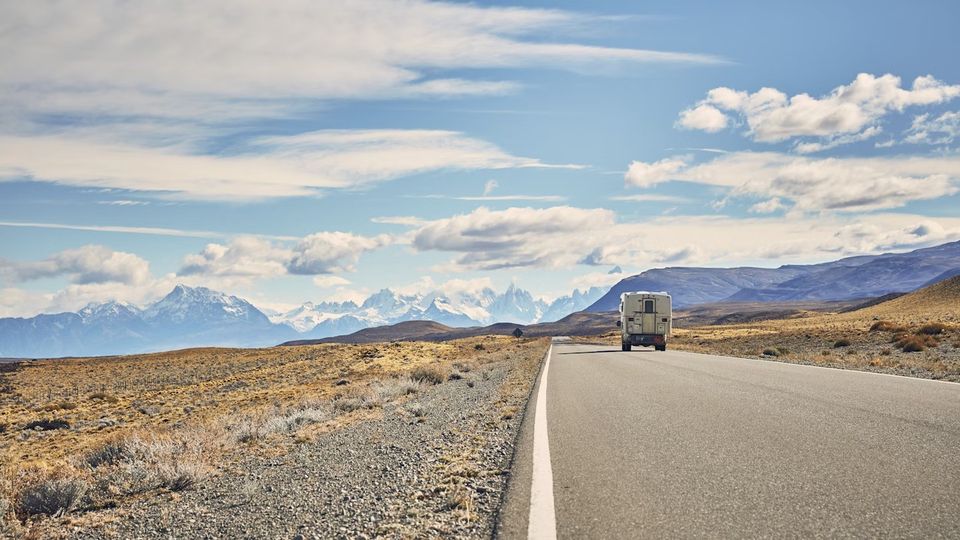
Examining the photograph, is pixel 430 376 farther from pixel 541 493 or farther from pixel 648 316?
pixel 648 316

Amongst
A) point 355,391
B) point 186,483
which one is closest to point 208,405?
point 355,391

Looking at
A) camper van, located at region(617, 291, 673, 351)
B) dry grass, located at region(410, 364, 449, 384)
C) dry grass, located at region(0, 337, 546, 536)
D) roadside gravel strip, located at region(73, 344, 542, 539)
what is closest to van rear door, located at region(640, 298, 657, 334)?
camper van, located at region(617, 291, 673, 351)

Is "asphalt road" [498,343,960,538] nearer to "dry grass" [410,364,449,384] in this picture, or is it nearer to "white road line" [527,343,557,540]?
"white road line" [527,343,557,540]

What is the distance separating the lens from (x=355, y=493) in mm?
6859

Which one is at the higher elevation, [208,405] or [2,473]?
[2,473]

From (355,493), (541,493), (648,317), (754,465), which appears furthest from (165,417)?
(648,317)

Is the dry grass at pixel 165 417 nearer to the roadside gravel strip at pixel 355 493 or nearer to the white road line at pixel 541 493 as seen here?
the roadside gravel strip at pixel 355 493

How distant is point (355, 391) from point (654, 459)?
47.3 feet

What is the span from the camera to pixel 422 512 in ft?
19.3

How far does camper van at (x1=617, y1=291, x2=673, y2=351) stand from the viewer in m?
40.9

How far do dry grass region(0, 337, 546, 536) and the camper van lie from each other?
14.0m

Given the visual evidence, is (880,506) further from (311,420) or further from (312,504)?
(311,420)

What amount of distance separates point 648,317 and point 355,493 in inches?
1429

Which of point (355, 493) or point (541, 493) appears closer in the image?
point (541, 493)
